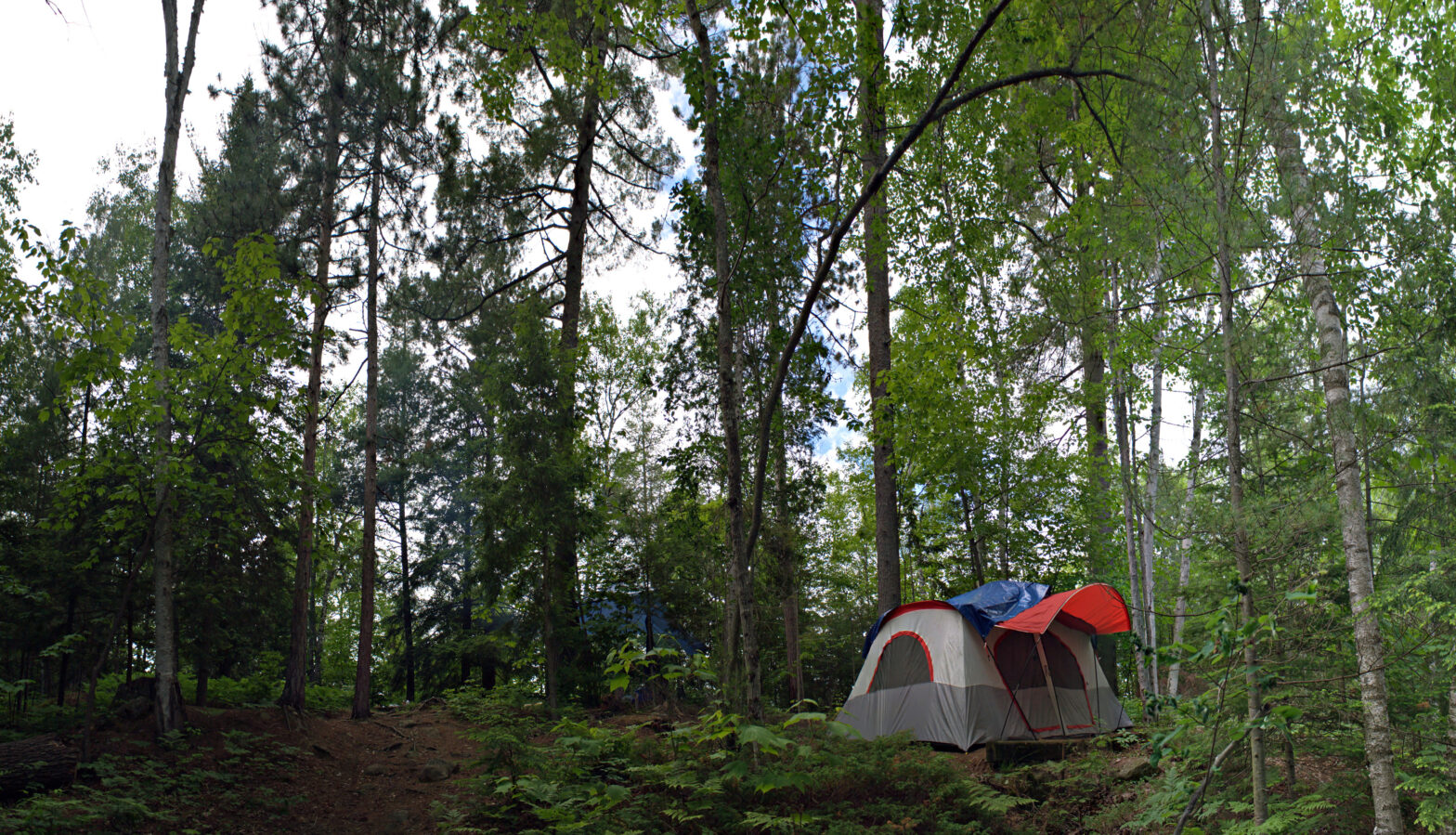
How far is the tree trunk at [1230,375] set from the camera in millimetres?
4059

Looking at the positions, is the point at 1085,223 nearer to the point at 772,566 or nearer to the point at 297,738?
the point at 772,566

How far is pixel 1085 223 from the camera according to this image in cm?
604

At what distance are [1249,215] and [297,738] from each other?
1058 cm

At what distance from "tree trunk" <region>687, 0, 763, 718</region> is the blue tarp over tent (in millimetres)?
4190

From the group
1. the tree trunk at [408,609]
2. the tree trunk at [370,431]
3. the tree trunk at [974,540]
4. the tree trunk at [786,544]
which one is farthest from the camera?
the tree trunk at [408,609]

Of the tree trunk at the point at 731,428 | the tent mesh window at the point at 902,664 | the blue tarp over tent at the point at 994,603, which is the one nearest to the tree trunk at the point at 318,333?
the tree trunk at the point at 731,428

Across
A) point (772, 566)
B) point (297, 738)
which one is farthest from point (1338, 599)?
point (297, 738)

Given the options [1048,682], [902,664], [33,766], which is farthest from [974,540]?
[33,766]

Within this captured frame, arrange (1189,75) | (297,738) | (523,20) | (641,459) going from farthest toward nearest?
(641,459)
(297,738)
(523,20)
(1189,75)

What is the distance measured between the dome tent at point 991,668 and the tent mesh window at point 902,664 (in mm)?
11

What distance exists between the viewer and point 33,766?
5.85 m

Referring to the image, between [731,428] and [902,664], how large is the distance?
5460 millimetres

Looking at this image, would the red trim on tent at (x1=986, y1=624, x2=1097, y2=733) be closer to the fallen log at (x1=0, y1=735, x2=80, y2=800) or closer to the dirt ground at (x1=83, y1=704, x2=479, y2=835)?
the dirt ground at (x1=83, y1=704, x2=479, y2=835)

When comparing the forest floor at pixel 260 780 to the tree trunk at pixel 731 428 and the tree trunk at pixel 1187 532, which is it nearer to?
the tree trunk at pixel 731 428
